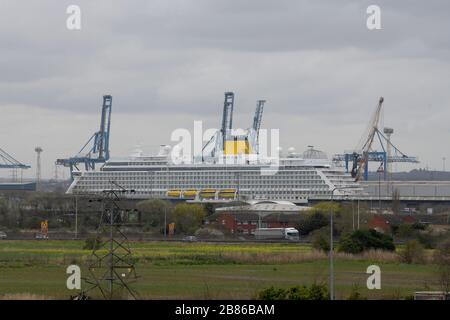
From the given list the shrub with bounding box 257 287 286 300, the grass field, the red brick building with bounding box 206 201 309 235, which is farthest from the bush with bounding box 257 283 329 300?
the red brick building with bounding box 206 201 309 235

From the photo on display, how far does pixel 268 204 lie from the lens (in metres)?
111

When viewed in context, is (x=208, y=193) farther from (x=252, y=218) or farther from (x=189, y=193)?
(x=252, y=218)

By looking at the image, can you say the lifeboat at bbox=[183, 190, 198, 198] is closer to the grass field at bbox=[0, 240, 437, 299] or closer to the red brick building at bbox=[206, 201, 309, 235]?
the red brick building at bbox=[206, 201, 309, 235]

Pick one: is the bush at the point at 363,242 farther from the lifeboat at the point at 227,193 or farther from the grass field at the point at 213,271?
the lifeboat at the point at 227,193

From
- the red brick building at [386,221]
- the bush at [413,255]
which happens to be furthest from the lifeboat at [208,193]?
the bush at [413,255]

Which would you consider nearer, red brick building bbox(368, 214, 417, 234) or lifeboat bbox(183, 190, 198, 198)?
red brick building bbox(368, 214, 417, 234)

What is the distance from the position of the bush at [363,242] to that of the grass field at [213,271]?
5.26 feet

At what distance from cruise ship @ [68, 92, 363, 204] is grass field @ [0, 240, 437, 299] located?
62.4m

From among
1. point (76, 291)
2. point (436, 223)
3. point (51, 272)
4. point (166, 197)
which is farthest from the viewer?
point (166, 197)

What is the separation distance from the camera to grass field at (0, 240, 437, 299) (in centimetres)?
3966
